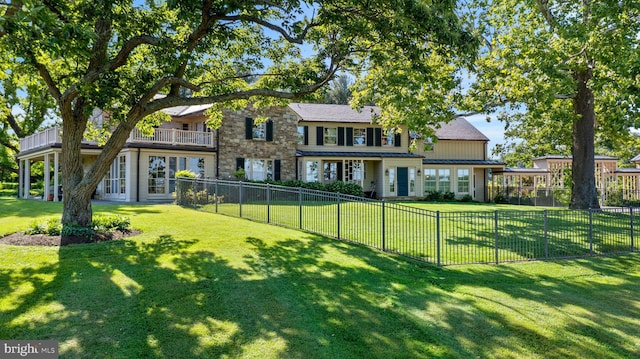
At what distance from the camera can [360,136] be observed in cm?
2759

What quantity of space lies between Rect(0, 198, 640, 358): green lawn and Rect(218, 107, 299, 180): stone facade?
572 inches

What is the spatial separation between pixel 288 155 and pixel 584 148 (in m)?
15.6

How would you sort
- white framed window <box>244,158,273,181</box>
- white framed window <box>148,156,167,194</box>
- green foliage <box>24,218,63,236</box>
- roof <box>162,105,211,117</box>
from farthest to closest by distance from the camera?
1. white framed window <box>244,158,273,181</box>
2. roof <box>162,105,211,117</box>
3. white framed window <box>148,156,167,194</box>
4. green foliage <box>24,218,63,236</box>

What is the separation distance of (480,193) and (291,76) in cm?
2262

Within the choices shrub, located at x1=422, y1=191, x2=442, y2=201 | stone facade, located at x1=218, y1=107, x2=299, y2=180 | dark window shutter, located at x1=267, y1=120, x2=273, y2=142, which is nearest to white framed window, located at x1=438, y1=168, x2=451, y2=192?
shrub, located at x1=422, y1=191, x2=442, y2=201

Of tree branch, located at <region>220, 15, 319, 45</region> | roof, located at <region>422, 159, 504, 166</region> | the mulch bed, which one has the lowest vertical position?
the mulch bed

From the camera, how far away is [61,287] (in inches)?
224

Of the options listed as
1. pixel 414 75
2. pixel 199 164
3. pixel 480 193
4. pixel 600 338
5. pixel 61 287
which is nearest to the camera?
pixel 600 338

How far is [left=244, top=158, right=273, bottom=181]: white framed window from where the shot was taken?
938 inches

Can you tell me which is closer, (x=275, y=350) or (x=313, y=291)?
(x=275, y=350)

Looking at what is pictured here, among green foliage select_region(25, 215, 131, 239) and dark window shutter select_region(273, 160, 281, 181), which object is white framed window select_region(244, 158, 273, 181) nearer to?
dark window shutter select_region(273, 160, 281, 181)

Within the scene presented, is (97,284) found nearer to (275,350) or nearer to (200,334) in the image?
(200,334)

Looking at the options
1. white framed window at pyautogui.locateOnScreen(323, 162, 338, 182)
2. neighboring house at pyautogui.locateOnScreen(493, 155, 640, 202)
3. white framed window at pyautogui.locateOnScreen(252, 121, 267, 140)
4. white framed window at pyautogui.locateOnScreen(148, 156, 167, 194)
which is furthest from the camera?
white framed window at pyautogui.locateOnScreen(323, 162, 338, 182)

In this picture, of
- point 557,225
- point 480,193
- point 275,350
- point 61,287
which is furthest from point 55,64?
point 480,193
